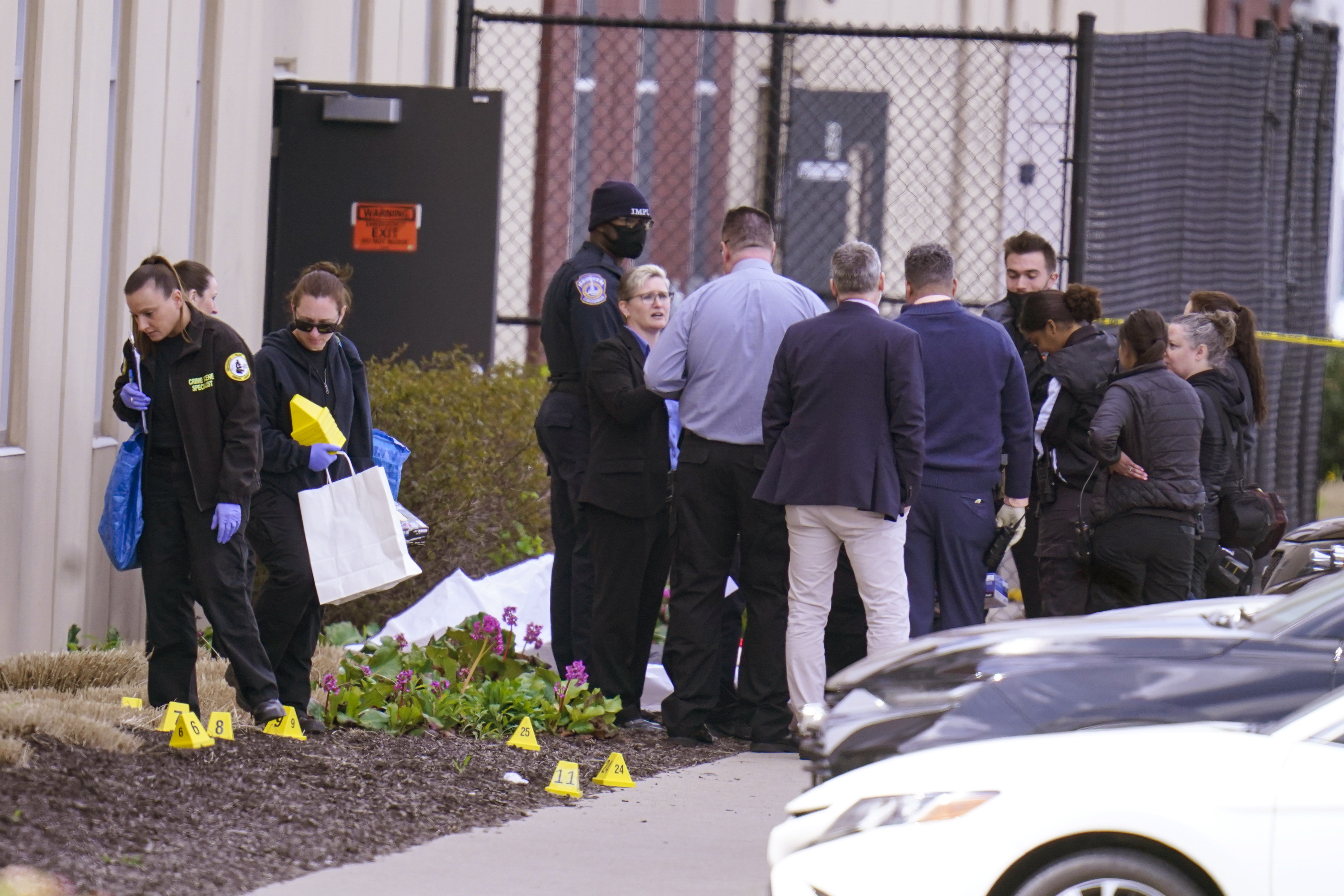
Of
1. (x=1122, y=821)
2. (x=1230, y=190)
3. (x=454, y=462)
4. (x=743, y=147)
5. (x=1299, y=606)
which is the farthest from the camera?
(x=743, y=147)

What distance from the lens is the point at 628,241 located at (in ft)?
23.9

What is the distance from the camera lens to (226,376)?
19.7ft

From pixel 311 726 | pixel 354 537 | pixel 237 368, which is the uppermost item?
pixel 237 368

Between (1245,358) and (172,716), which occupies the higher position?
(1245,358)

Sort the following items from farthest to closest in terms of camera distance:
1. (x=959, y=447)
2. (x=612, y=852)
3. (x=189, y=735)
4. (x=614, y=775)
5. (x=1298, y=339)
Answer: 1. (x=1298, y=339)
2. (x=959, y=447)
3. (x=614, y=775)
4. (x=189, y=735)
5. (x=612, y=852)

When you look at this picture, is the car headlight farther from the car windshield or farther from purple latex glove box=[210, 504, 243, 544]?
purple latex glove box=[210, 504, 243, 544]

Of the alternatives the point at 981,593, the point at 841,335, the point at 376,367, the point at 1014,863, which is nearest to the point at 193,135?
the point at 376,367

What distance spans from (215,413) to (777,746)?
2.52m

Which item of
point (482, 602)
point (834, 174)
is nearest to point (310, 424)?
point (482, 602)

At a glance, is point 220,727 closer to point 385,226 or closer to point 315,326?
point 315,326

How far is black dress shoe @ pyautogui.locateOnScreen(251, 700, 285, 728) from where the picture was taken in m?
6.01

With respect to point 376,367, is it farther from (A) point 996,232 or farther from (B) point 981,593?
(A) point 996,232

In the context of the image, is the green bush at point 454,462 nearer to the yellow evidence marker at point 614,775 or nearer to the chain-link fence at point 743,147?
the yellow evidence marker at point 614,775

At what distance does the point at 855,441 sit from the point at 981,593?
915mm
